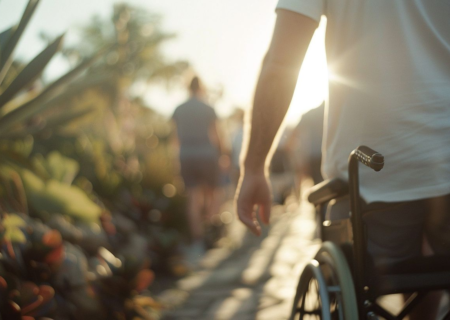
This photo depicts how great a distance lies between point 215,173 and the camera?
6738 millimetres

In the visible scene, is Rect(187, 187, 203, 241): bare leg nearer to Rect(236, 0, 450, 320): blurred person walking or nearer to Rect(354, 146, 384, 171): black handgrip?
Rect(236, 0, 450, 320): blurred person walking

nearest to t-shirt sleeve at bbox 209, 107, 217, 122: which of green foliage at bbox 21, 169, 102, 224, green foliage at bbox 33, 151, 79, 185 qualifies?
green foliage at bbox 33, 151, 79, 185

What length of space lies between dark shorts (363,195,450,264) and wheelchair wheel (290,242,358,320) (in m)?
0.11

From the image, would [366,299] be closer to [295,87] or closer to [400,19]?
[295,87]

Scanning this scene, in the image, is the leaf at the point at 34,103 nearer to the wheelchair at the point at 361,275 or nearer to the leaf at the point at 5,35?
the leaf at the point at 5,35

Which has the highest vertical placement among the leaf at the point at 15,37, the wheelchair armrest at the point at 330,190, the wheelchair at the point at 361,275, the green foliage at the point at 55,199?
the leaf at the point at 15,37

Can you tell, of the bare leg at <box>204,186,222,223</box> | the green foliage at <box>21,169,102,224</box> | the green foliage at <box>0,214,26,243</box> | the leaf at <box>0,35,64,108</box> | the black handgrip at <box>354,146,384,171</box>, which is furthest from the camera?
the bare leg at <box>204,186,222,223</box>

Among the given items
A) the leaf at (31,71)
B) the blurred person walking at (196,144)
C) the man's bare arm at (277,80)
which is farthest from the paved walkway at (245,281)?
the leaf at (31,71)

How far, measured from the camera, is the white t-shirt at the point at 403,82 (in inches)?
60.2

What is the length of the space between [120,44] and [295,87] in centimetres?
197

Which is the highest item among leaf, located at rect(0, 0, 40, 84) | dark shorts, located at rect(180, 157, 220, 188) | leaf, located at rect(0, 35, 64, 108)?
leaf, located at rect(0, 0, 40, 84)

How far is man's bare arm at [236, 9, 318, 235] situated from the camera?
158 centimetres

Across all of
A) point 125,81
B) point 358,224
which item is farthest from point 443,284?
point 125,81

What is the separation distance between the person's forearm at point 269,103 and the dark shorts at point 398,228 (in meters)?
0.35
